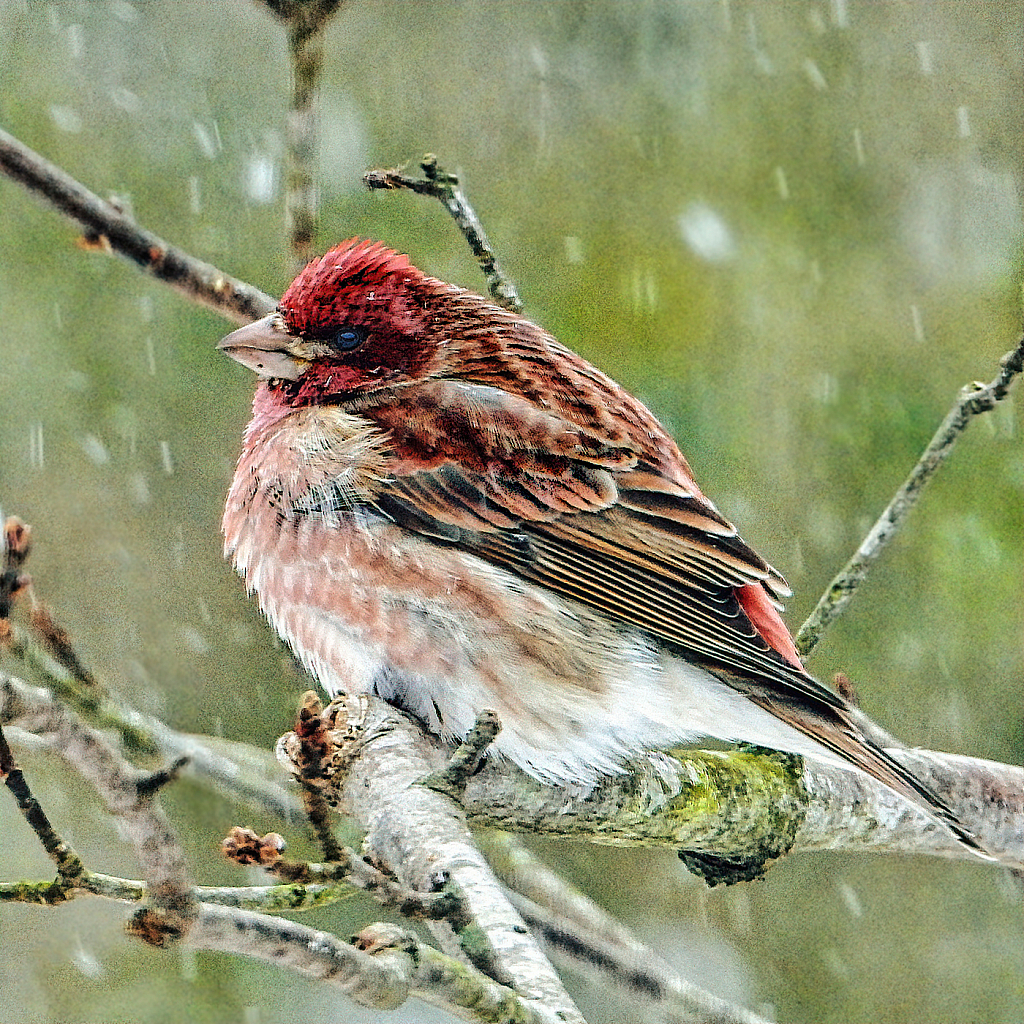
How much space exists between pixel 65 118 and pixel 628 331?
9.69 ft

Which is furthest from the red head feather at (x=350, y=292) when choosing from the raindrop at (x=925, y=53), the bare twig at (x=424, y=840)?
the raindrop at (x=925, y=53)

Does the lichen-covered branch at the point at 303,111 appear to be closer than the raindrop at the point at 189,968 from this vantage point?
Yes

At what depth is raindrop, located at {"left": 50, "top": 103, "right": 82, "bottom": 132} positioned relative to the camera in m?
6.60

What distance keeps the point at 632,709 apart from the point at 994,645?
Result: 9.12 ft

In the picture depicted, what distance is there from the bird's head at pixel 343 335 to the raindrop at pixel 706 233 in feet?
8.56

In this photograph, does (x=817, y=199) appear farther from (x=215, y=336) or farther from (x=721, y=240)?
(x=215, y=336)

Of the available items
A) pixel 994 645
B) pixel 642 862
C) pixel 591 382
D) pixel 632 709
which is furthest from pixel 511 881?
pixel 994 645

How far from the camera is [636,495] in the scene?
3.89 m

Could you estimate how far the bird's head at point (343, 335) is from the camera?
399 centimetres

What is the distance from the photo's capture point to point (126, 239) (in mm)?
4035

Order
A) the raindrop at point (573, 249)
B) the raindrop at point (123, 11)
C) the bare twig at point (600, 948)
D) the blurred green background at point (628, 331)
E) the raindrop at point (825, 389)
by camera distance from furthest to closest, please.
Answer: the raindrop at point (123, 11) → the raindrop at point (573, 249) → the raindrop at point (825, 389) → the blurred green background at point (628, 331) → the bare twig at point (600, 948)

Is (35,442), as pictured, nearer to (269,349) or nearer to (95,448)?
(95,448)

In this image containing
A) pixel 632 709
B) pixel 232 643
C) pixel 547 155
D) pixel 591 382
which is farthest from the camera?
pixel 547 155

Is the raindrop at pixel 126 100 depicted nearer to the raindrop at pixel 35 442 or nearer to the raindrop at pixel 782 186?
the raindrop at pixel 35 442
